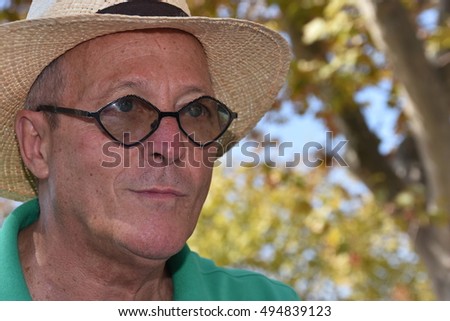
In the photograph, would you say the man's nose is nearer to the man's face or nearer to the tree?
the man's face

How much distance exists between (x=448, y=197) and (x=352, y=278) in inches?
157

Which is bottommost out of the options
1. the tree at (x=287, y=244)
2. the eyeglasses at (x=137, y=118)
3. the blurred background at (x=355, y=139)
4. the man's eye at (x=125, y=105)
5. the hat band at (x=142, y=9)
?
the tree at (x=287, y=244)

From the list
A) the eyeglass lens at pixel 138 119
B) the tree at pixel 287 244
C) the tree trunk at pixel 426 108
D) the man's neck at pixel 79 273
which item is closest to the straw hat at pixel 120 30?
the eyeglass lens at pixel 138 119

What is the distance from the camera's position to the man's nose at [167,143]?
8.30 ft

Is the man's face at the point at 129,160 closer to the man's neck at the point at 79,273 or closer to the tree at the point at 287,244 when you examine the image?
the man's neck at the point at 79,273

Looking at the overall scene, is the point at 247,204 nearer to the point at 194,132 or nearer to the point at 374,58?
the point at 374,58

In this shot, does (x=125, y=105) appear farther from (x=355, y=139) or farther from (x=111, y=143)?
(x=355, y=139)

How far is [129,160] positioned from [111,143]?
3.5 inches

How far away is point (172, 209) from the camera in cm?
255

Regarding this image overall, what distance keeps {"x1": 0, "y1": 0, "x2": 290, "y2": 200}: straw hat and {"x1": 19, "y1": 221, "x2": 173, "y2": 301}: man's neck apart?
442 millimetres

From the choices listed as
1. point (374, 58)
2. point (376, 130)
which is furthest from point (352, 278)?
point (374, 58)

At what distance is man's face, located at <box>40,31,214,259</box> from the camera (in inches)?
99.2

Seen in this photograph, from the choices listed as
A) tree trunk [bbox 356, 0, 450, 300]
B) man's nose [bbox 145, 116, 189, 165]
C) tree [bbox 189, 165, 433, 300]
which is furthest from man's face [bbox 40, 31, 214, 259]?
tree [bbox 189, 165, 433, 300]

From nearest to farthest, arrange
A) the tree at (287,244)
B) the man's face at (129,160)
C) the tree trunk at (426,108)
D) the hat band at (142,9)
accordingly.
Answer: the man's face at (129,160)
the hat band at (142,9)
the tree trunk at (426,108)
the tree at (287,244)
